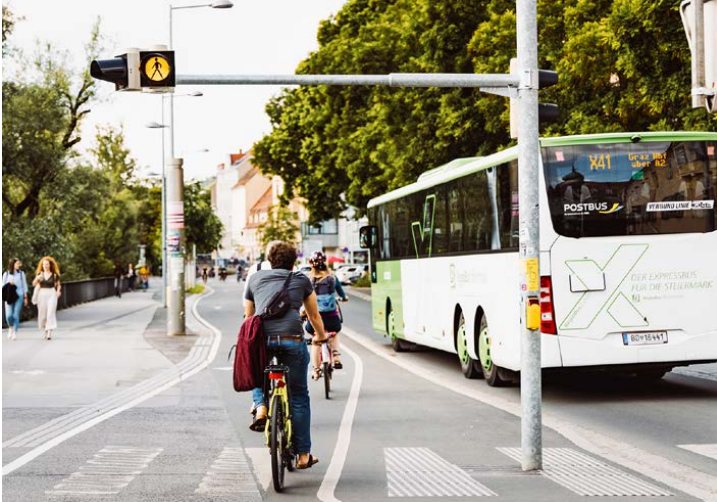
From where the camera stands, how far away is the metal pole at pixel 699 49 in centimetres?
684

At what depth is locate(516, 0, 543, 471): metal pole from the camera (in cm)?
910

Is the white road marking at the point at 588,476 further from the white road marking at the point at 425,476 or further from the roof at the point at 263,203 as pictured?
the roof at the point at 263,203

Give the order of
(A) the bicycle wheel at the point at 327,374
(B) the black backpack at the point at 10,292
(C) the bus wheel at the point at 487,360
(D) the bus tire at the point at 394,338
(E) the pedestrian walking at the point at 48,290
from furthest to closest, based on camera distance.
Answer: (B) the black backpack at the point at 10,292 → (E) the pedestrian walking at the point at 48,290 → (D) the bus tire at the point at 394,338 → (C) the bus wheel at the point at 487,360 → (A) the bicycle wheel at the point at 327,374

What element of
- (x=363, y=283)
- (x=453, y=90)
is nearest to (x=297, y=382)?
(x=453, y=90)

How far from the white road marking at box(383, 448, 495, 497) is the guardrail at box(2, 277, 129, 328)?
75.4 feet

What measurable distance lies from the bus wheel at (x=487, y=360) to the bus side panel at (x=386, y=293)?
5.80 meters

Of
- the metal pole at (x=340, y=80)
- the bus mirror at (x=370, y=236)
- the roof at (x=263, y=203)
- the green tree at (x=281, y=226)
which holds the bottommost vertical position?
the bus mirror at (x=370, y=236)

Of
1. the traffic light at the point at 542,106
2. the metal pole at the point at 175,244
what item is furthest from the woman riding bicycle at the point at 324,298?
the metal pole at the point at 175,244

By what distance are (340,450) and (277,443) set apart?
7.22 feet

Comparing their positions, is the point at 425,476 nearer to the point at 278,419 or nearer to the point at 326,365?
the point at 278,419

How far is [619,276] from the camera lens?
1394 cm

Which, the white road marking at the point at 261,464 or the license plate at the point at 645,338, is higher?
the license plate at the point at 645,338

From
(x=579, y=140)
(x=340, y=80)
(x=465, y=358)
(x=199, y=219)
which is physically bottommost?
(x=465, y=358)

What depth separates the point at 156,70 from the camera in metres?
11.0
